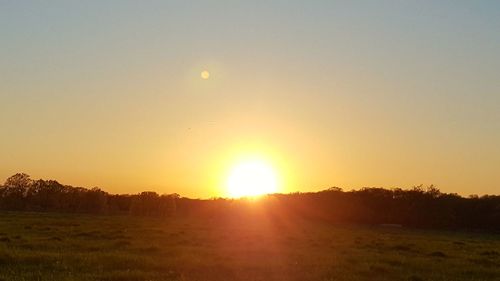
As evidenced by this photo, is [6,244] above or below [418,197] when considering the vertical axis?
below

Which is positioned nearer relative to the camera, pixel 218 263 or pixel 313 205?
pixel 218 263

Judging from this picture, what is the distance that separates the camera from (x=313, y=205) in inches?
5492

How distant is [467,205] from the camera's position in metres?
116

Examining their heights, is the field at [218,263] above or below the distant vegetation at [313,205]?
below

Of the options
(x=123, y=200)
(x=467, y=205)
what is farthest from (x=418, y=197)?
(x=123, y=200)

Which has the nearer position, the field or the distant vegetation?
the field

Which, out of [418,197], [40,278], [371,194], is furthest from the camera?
[371,194]

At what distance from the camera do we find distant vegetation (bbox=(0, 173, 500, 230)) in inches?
4528

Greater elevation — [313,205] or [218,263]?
[313,205]

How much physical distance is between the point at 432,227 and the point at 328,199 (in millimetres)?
29526

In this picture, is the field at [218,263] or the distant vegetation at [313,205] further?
the distant vegetation at [313,205]

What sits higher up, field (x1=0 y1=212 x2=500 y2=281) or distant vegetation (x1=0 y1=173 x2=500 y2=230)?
distant vegetation (x1=0 y1=173 x2=500 y2=230)

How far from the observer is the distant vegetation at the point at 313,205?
115000 mm

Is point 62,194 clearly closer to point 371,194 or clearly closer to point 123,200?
point 123,200
